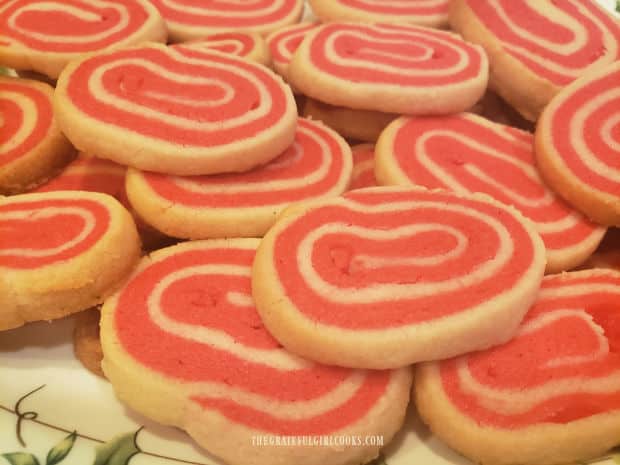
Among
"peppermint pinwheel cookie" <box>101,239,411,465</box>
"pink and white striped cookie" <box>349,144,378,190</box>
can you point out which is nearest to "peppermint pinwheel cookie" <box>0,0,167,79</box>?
"pink and white striped cookie" <box>349,144,378,190</box>

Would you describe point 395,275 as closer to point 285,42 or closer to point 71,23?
point 285,42

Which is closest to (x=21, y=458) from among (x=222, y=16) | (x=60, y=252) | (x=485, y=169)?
(x=60, y=252)

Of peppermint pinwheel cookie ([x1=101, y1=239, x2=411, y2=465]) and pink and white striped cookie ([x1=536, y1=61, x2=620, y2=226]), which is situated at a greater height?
pink and white striped cookie ([x1=536, y1=61, x2=620, y2=226])

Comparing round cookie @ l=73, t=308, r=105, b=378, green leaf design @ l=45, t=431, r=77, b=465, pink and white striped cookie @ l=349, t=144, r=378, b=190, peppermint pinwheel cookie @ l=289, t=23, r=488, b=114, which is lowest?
green leaf design @ l=45, t=431, r=77, b=465

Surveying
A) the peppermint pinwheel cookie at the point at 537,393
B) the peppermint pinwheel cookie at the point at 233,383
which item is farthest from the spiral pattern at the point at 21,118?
the peppermint pinwheel cookie at the point at 537,393

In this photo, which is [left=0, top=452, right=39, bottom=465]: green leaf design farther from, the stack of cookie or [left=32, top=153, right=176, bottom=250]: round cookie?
[left=32, top=153, right=176, bottom=250]: round cookie

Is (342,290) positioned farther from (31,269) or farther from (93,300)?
(31,269)

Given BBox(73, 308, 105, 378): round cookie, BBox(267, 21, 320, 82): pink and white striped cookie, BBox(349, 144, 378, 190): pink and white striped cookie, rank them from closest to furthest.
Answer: BBox(73, 308, 105, 378): round cookie, BBox(349, 144, 378, 190): pink and white striped cookie, BBox(267, 21, 320, 82): pink and white striped cookie
